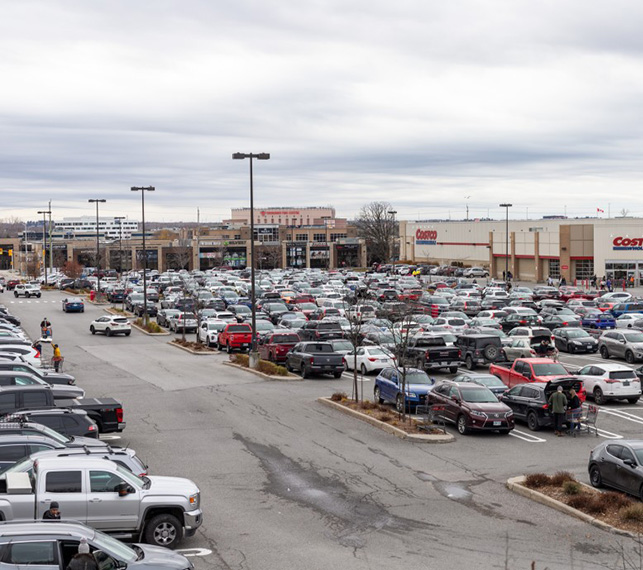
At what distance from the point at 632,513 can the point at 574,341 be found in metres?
28.2

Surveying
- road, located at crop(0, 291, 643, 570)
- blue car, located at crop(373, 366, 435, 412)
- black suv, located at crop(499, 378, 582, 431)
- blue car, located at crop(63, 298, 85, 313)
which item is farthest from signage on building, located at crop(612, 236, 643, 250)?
black suv, located at crop(499, 378, 582, 431)

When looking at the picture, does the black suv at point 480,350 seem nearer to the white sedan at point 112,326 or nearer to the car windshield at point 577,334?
the car windshield at point 577,334

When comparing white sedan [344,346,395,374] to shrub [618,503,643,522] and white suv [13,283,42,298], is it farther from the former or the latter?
white suv [13,283,42,298]

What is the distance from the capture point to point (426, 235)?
134m

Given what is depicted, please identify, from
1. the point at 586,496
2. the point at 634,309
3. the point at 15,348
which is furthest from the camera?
the point at 634,309

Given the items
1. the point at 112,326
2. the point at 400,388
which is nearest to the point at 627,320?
the point at 400,388

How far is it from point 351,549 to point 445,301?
168ft

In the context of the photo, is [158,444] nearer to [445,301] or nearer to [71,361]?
[71,361]

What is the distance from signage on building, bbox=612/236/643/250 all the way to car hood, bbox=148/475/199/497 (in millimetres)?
79857

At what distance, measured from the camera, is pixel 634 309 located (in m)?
57.8

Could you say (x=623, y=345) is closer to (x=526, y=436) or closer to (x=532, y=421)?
(x=532, y=421)

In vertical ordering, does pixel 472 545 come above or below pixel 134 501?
below

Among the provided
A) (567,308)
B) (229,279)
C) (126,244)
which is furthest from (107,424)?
(126,244)

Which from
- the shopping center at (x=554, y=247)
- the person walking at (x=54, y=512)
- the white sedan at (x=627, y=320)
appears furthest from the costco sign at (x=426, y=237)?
the person walking at (x=54, y=512)
